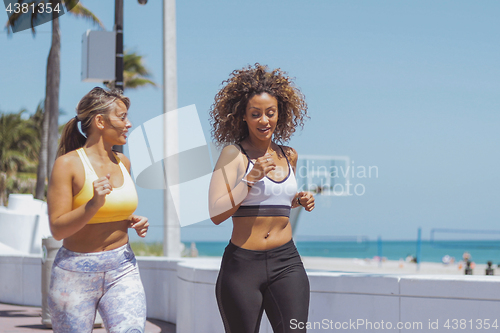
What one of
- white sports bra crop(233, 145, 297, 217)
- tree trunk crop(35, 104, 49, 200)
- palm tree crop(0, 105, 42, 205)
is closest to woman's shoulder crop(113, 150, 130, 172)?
white sports bra crop(233, 145, 297, 217)

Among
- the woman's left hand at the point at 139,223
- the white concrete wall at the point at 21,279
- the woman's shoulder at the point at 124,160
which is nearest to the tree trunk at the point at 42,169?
the white concrete wall at the point at 21,279

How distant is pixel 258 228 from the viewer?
333 centimetres

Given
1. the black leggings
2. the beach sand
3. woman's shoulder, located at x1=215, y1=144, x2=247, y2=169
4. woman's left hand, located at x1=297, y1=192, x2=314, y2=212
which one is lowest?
the beach sand

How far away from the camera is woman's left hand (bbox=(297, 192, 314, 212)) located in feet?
11.3

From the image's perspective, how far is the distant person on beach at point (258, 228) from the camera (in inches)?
129

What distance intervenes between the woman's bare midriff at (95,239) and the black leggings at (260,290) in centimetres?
61

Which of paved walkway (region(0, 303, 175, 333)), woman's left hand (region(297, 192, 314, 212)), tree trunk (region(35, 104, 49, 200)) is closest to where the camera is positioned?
woman's left hand (region(297, 192, 314, 212))

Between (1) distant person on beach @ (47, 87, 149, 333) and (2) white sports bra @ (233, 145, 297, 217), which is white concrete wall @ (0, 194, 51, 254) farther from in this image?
(2) white sports bra @ (233, 145, 297, 217)

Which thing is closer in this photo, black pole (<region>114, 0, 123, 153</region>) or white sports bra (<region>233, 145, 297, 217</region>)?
white sports bra (<region>233, 145, 297, 217</region>)

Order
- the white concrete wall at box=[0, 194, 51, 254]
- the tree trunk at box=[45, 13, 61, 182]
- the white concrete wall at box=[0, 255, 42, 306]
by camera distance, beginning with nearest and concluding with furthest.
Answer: the white concrete wall at box=[0, 255, 42, 306] → the white concrete wall at box=[0, 194, 51, 254] → the tree trunk at box=[45, 13, 61, 182]

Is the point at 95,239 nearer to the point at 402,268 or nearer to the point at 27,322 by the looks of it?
the point at 27,322

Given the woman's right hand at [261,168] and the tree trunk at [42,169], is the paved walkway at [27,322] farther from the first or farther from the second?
the tree trunk at [42,169]

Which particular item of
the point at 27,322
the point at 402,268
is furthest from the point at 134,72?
the point at 27,322

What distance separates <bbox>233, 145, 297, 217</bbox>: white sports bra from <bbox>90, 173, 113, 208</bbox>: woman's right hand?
2.29ft
